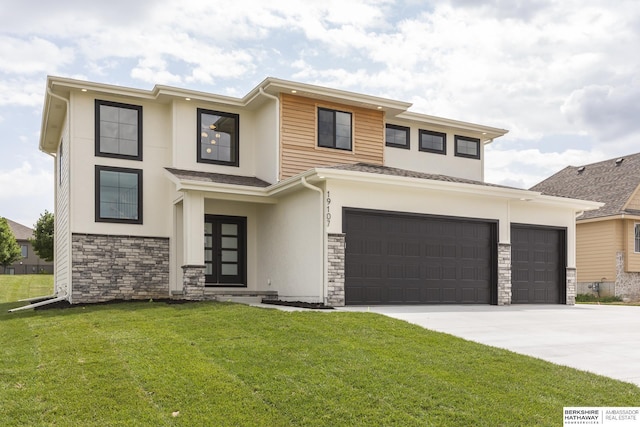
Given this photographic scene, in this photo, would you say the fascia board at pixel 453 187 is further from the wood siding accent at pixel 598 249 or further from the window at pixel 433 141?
the wood siding accent at pixel 598 249

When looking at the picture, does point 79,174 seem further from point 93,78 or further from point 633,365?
point 633,365

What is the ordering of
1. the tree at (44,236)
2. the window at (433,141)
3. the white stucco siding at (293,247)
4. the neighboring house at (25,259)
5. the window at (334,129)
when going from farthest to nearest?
the neighboring house at (25,259), the tree at (44,236), the window at (433,141), the window at (334,129), the white stucco siding at (293,247)

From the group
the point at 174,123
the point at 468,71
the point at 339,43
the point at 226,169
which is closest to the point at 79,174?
the point at 174,123

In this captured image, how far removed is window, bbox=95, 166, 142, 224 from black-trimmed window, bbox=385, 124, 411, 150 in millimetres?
7744

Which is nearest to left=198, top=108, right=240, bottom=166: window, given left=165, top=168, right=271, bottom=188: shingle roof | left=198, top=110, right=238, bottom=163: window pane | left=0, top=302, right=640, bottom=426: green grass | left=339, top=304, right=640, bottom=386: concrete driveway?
left=198, top=110, right=238, bottom=163: window pane

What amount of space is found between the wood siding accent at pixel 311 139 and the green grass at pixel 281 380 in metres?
7.54

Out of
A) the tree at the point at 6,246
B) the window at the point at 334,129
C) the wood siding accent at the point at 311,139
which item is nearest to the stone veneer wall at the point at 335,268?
the wood siding accent at the point at 311,139

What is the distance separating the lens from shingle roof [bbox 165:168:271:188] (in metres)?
15.6

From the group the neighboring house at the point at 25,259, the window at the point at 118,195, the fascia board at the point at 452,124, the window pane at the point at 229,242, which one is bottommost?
the neighboring house at the point at 25,259

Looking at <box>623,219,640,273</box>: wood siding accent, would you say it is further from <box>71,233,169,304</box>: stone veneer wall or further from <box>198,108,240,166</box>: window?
<box>71,233,169,304</box>: stone veneer wall

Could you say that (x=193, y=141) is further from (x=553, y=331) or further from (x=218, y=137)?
(x=553, y=331)

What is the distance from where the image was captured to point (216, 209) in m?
16.8

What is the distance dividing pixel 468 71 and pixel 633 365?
26.1 feet

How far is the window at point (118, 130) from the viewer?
53.1ft
